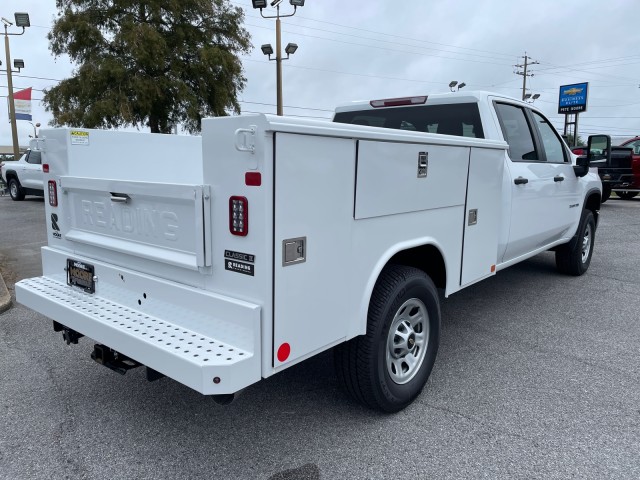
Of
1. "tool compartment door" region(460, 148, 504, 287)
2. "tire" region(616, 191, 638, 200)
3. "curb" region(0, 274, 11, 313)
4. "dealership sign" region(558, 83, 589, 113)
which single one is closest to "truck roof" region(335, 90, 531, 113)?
"tool compartment door" region(460, 148, 504, 287)

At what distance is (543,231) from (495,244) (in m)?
1.35

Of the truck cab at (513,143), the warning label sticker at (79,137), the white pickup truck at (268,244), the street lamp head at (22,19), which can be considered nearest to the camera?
the white pickup truck at (268,244)

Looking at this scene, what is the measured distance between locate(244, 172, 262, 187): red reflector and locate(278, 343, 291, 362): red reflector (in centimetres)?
73

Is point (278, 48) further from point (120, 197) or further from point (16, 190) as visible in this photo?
point (120, 197)

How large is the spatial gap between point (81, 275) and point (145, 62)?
689 inches

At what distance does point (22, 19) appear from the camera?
2330cm

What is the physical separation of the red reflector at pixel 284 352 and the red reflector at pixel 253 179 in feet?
2.41

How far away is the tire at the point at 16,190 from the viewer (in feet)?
58.0

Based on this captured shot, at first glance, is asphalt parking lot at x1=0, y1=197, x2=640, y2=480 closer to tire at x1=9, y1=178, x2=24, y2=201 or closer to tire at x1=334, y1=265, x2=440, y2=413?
tire at x1=334, y1=265, x2=440, y2=413

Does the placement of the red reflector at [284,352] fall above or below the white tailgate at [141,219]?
below

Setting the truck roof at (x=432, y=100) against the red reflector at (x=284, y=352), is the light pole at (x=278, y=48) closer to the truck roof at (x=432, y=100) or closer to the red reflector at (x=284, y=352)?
the truck roof at (x=432, y=100)

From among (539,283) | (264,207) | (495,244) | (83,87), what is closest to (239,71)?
(83,87)

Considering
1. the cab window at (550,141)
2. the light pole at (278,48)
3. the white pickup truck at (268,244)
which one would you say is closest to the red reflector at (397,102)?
the white pickup truck at (268,244)

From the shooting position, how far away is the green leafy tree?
18.3 meters
